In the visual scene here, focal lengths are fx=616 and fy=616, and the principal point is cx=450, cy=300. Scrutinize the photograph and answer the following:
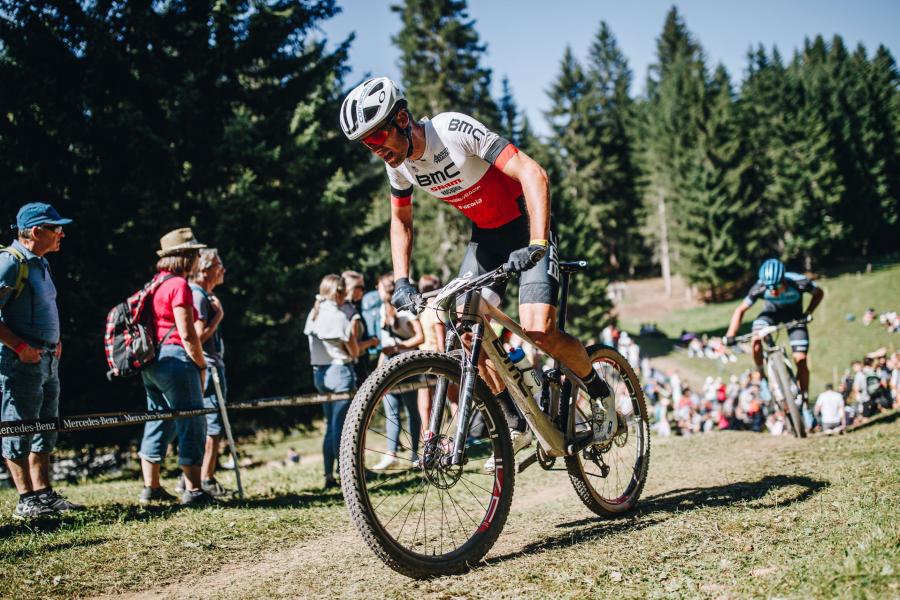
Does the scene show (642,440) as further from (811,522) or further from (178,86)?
(178,86)

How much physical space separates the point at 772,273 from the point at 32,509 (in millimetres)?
9354

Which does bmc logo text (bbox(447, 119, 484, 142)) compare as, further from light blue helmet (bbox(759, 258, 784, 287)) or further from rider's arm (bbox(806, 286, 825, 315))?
rider's arm (bbox(806, 286, 825, 315))

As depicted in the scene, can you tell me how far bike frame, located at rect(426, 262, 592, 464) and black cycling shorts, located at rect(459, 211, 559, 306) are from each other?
0.75 feet

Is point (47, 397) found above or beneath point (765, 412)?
above

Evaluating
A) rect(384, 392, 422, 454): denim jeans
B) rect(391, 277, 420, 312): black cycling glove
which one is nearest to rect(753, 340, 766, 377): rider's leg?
rect(384, 392, 422, 454): denim jeans

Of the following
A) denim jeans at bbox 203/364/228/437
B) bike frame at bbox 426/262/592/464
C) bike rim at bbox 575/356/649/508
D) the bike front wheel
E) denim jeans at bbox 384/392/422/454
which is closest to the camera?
bike frame at bbox 426/262/592/464

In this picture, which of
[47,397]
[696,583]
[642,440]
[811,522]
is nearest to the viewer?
[696,583]

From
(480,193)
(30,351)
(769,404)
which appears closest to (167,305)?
(30,351)

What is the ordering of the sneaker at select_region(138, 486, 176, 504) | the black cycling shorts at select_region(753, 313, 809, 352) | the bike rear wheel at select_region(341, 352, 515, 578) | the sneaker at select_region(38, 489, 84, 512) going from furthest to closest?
the black cycling shorts at select_region(753, 313, 809, 352) < the sneaker at select_region(138, 486, 176, 504) < the sneaker at select_region(38, 489, 84, 512) < the bike rear wheel at select_region(341, 352, 515, 578)

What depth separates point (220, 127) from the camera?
50.6 ft

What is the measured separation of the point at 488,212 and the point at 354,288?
15.1 ft

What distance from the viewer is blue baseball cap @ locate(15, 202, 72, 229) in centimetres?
554

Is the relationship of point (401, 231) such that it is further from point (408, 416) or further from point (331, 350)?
point (331, 350)

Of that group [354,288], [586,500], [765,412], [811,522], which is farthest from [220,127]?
[765,412]
